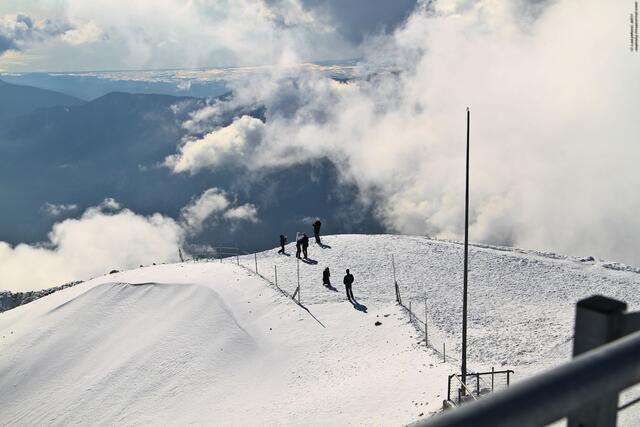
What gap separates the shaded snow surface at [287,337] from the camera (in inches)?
774

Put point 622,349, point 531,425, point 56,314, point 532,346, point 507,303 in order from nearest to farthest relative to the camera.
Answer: point 531,425 → point 622,349 → point 532,346 → point 507,303 → point 56,314

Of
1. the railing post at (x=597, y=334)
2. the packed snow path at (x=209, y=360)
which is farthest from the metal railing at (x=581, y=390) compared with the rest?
the packed snow path at (x=209, y=360)

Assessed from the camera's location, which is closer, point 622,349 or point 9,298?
point 622,349

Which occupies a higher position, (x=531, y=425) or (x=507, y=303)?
(x=531, y=425)

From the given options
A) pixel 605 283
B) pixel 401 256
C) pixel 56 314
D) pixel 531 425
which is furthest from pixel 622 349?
pixel 56 314

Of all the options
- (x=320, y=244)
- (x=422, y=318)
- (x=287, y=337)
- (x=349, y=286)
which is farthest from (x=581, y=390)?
(x=320, y=244)

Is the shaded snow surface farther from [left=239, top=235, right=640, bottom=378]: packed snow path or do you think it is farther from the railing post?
the railing post

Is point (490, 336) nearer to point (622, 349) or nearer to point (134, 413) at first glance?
point (134, 413)

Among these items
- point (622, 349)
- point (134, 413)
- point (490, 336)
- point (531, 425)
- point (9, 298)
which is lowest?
point (9, 298)

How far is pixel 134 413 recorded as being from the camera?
838 inches

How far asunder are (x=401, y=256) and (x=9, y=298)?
159 ft

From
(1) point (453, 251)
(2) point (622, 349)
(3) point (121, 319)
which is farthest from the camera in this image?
(1) point (453, 251)

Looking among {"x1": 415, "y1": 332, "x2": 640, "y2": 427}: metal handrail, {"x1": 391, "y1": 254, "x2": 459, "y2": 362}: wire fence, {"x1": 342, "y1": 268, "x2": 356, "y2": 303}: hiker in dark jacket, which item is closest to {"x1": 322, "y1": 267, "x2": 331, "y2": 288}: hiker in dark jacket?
{"x1": 342, "y1": 268, "x2": 356, "y2": 303}: hiker in dark jacket

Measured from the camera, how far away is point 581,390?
5.75 feet
